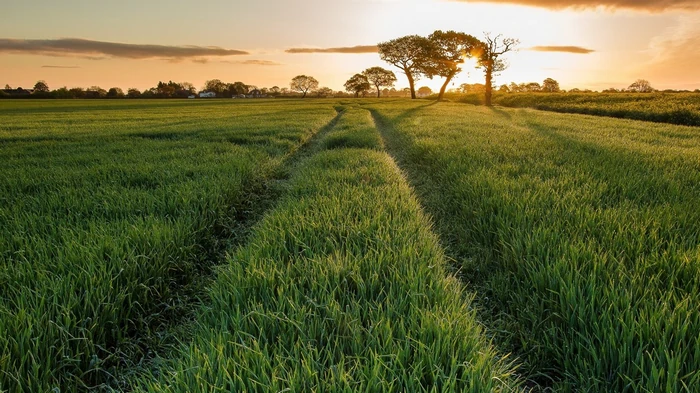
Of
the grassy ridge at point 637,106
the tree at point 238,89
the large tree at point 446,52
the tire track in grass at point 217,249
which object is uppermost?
the tree at point 238,89

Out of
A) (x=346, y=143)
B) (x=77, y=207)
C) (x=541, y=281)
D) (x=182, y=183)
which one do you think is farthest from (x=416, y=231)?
(x=346, y=143)

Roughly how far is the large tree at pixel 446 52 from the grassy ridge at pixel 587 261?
49455mm

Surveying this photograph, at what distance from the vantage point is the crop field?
1.77m

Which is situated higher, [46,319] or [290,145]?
[290,145]

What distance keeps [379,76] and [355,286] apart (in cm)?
10742

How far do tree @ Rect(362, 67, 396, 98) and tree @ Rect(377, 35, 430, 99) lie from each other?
133ft

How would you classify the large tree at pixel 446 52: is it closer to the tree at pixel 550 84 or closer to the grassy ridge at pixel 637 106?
the grassy ridge at pixel 637 106

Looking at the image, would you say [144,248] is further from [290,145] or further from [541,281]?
[290,145]

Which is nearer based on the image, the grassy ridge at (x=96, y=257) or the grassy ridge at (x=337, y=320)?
the grassy ridge at (x=337, y=320)

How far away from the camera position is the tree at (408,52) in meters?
56.9

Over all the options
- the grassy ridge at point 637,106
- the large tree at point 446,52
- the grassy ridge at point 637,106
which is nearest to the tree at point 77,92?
the large tree at point 446,52

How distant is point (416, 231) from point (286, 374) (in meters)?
2.32

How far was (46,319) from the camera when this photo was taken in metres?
2.15

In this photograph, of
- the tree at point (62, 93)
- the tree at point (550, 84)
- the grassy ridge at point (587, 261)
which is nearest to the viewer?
the grassy ridge at point (587, 261)
